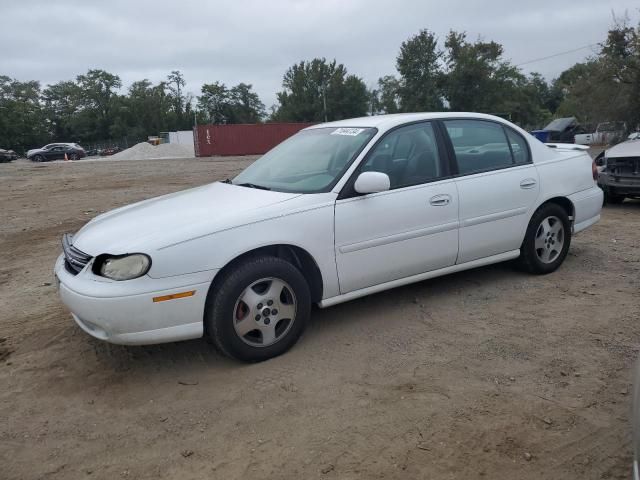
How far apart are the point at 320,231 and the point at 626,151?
7145 mm

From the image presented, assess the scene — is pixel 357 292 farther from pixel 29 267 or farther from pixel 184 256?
pixel 29 267

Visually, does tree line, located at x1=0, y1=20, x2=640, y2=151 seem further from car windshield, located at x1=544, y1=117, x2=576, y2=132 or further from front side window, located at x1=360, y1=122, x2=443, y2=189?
front side window, located at x1=360, y1=122, x2=443, y2=189

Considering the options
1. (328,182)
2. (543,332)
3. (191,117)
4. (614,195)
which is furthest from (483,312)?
(191,117)

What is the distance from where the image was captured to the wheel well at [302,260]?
3.68 m

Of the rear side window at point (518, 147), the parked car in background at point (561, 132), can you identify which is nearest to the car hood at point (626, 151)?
the rear side window at point (518, 147)

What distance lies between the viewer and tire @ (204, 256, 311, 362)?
11.2 ft

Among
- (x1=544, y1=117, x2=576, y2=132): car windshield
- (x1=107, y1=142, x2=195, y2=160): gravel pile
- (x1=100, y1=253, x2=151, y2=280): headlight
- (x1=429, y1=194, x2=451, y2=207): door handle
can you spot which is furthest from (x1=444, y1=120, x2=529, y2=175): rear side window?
(x1=107, y1=142, x2=195, y2=160): gravel pile

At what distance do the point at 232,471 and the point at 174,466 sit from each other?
298mm

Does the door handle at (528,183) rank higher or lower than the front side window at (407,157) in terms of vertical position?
lower

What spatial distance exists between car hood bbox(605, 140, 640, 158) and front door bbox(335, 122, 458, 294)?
222 inches

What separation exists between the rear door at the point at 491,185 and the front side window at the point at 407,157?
0.70ft

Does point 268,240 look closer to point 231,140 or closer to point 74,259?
point 74,259

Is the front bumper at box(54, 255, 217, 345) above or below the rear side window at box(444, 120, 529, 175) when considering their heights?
below

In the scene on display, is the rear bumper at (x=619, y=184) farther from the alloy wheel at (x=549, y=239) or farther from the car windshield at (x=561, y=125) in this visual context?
the car windshield at (x=561, y=125)
